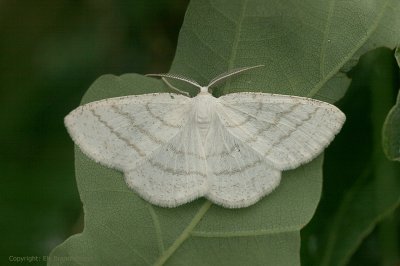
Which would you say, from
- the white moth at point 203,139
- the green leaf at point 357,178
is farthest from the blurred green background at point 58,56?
the green leaf at point 357,178

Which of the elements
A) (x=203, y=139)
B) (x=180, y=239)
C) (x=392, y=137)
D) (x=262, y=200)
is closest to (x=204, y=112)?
(x=203, y=139)

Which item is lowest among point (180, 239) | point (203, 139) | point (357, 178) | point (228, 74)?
point (180, 239)

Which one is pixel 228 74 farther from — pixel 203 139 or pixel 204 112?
pixel 203 139

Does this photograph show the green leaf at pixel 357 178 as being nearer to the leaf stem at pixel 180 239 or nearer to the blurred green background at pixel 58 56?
the leaf stem at pixel 180 239

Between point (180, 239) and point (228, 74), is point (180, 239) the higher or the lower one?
the lower one

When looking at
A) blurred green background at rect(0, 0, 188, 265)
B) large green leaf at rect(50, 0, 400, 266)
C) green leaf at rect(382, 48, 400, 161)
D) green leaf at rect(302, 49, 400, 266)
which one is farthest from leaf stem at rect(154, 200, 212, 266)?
blurred green background at rect(0, 0, 188, 265)

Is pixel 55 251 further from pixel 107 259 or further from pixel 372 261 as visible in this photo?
pixel 372 261

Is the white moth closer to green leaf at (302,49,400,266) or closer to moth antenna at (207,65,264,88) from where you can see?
moth antenna at (207,65,264,88)
